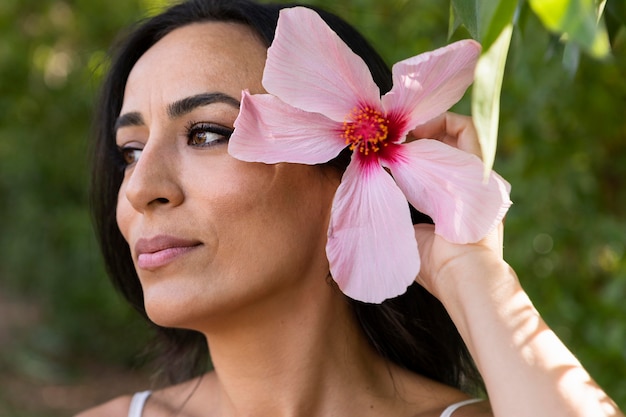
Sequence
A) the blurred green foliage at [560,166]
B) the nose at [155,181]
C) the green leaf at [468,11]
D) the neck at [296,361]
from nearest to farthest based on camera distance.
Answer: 1. the green leaf at [468,11]
2. the nose at [155,181]
3. the neck at [296,361]
4. the blurred green foliage at [560,166]

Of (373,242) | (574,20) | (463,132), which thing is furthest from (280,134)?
(574,20)

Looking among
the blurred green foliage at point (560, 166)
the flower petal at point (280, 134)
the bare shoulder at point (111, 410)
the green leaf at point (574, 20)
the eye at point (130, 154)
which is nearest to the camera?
the green leaf at point (574, 20)

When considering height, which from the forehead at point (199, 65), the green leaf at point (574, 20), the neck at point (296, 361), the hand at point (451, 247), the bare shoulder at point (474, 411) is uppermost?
the forehead at point (199, 65)

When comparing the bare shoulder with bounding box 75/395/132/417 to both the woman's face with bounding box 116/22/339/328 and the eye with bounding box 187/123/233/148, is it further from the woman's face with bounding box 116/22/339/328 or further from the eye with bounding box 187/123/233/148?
the eye with bounding box 187/123/233/148

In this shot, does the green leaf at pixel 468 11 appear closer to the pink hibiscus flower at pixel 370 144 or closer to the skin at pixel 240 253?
the pink hibiscus flower at pixel 370 144

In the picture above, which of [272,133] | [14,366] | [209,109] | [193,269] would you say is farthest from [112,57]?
[14,366]

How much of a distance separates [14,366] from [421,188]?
18.6 ft

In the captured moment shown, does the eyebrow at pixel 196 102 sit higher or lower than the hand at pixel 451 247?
higher

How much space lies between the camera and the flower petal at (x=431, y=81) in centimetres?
120

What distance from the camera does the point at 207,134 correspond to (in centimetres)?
159

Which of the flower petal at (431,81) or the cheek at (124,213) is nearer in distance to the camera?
the flower petal at (431,81)

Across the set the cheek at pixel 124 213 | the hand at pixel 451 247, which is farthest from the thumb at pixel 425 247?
the cheek at pixel 124 213

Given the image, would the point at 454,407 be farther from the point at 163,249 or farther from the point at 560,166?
the point at 560,166

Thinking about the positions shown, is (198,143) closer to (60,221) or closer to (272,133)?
(272,133)
